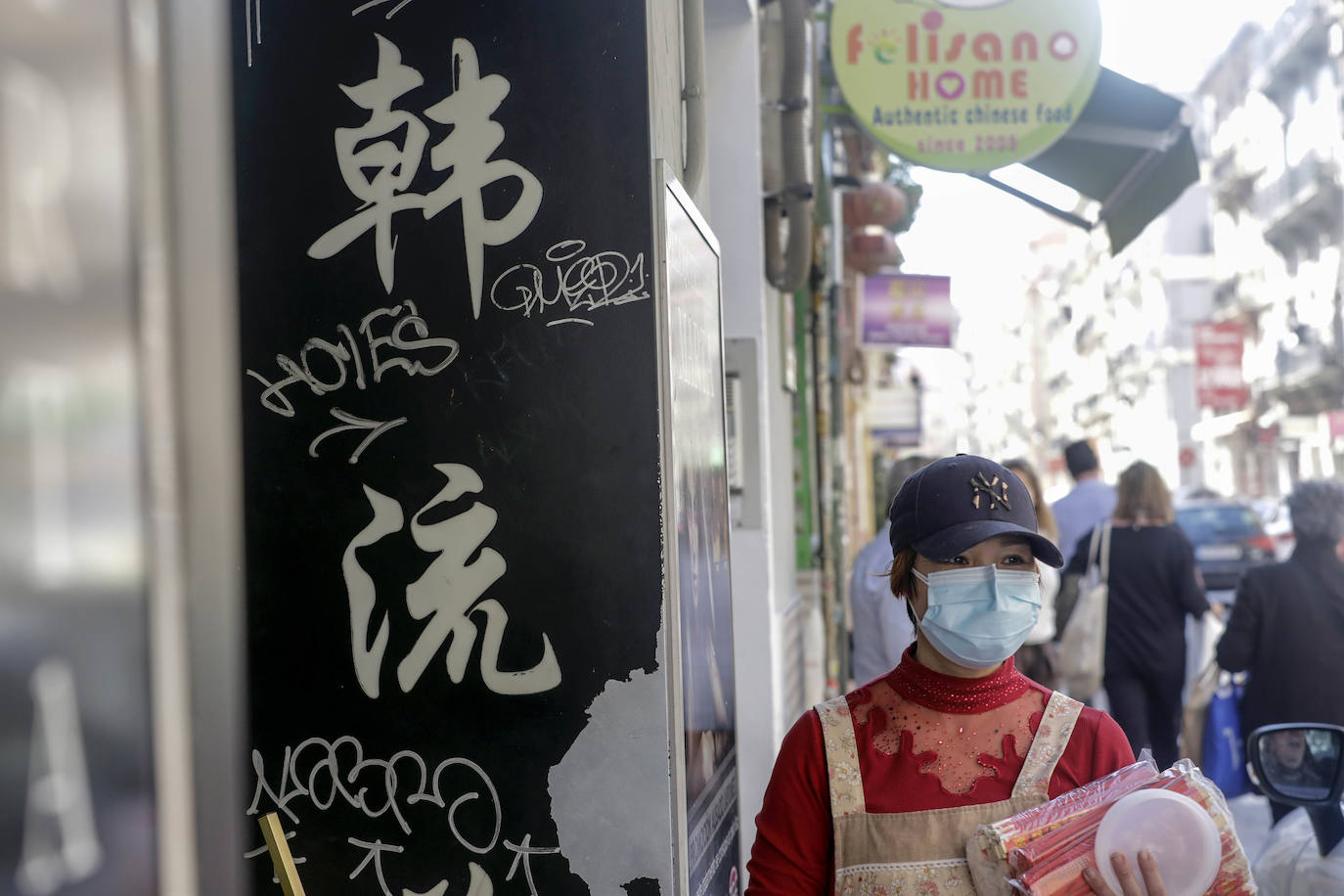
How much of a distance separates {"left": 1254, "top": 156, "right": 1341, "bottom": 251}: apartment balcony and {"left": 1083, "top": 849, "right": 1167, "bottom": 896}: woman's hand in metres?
40.5

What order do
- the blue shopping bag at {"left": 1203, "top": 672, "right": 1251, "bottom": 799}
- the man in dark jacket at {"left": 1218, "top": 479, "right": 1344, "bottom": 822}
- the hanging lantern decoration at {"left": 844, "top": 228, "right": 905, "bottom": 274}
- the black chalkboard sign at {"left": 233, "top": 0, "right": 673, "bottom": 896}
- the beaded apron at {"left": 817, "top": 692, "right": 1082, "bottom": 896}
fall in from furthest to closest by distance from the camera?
the hanging lantern decoration at {"left": 844, "top": 228, "right": 905, "bottom": 274}, the blue shopping bag at {"left": 1203, "top": 672, "right": 1251, "bottom": 799}, the man in dark jacket at {"left": 1218, "top": 479, "right": 1344, "bottom": 822}, the black chalkboard sign at {"left": 233, "top": 0, "right": 673, "bottom": 896}, the beaded apron at {"left": 817, "top": 692, "right": 1082, "bottom": 896}

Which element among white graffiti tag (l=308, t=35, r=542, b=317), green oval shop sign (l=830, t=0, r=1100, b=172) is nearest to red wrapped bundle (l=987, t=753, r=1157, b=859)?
white graffiti tag (l=308, t=35, r=542, b=317)

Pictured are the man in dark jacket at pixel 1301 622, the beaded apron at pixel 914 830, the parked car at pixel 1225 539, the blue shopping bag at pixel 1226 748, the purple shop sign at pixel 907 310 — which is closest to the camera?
Answer: the beaded apron at pixel 914 830

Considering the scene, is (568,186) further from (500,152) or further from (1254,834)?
(1254,834)

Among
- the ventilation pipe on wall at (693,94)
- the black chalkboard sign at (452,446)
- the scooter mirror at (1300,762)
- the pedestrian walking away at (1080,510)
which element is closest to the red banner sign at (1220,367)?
the pedestrian walking away at (1080,510)

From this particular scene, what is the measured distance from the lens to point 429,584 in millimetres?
2502

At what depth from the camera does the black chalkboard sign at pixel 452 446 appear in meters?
2.47

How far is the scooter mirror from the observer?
3.66m

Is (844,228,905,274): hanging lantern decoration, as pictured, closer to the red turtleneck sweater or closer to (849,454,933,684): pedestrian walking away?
(849,454,933,684): pedestrian walking away

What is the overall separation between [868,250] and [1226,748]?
312 inches

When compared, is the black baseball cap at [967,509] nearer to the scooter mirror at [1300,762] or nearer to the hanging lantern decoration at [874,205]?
the scooter mirror at [1300,762]

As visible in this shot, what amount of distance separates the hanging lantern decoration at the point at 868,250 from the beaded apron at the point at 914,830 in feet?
38.2

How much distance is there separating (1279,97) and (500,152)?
149 feet

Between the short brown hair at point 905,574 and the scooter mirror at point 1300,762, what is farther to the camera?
the scooter mirror at point 1300,762
